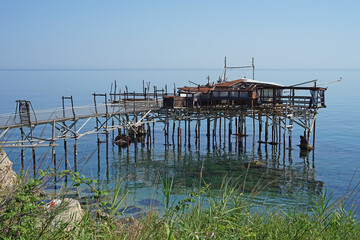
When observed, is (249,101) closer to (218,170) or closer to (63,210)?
(218,170)

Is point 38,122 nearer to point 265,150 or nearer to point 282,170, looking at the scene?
point 282,170

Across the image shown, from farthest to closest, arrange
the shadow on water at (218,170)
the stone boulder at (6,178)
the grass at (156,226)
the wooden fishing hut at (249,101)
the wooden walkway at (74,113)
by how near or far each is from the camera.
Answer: the wooden fishing hut at (249,101)
the wooden walkway at (74,113)
the shadow on water at (218,170)
the stone boulder at (6,178)
the grass at (156,226)

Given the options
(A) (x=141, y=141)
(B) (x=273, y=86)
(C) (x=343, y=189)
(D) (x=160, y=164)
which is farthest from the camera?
(A) (x=141, y=141)

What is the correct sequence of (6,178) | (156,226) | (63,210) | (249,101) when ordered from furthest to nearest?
(249,101)
(6,178)
(156,226)
(63,210)

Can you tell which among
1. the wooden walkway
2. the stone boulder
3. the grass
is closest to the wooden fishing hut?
the wooden walkway

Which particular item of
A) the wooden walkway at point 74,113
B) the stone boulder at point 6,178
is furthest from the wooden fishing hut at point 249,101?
the stone boulder at point 6,178

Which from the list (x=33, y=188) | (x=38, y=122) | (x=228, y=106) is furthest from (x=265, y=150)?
(x=33, y=188)

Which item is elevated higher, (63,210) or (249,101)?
(249,101)

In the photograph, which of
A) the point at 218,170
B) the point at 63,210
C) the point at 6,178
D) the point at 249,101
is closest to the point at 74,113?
the point at 218,170

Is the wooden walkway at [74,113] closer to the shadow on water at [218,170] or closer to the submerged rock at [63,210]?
the shadow on water at [218,170]

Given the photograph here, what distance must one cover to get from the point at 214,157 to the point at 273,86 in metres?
9.42

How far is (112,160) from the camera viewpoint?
118 feet

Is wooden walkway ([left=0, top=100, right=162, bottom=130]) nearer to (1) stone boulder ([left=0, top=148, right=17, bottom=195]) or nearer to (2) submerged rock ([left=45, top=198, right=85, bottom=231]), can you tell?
(1) stone boulder ([left=0, top=148, right=17, bottom=195])

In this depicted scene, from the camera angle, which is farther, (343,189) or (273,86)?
(273,86)
